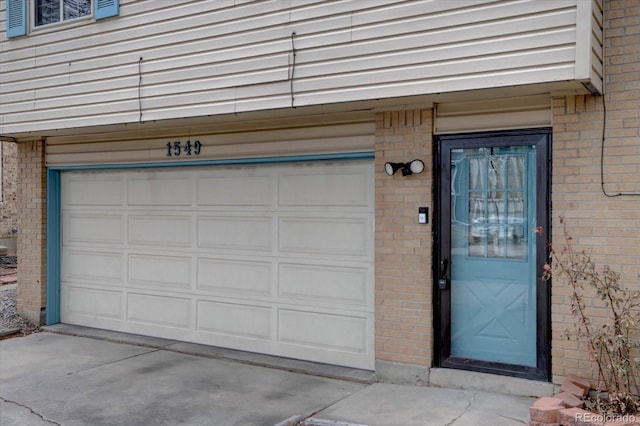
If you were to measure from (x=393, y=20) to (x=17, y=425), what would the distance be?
4.62 meters

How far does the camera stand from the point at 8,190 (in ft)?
53.6

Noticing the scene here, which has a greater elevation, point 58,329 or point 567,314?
point 567,314

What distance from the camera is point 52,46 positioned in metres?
7.27

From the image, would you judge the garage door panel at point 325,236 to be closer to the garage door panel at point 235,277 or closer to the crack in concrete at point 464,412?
the garage door panel at point 235,277

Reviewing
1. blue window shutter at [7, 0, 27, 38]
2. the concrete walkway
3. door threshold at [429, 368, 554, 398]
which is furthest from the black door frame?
blue window shutter at [7, 0, 27, 38]

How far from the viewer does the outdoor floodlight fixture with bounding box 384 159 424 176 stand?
5.62 metres

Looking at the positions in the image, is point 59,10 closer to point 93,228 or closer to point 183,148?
point 183,148

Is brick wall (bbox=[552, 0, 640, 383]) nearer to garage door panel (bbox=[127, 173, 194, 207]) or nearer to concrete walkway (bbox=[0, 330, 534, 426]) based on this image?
concrete walkway (bbox=[0, 330, 534, 426])

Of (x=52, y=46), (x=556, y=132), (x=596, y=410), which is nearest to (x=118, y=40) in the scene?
(x=52, y=46)

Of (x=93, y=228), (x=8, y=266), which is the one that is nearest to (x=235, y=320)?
(x=93, y=228)

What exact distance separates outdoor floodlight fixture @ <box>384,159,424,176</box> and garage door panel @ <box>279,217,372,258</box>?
761 millimetres

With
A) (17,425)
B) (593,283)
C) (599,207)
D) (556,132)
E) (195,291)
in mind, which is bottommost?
(17,425)

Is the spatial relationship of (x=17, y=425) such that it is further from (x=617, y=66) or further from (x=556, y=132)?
(x=617, y=66)

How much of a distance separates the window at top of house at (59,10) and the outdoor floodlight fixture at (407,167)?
14.0ft
